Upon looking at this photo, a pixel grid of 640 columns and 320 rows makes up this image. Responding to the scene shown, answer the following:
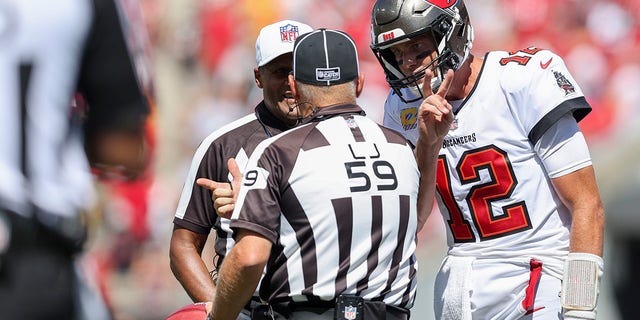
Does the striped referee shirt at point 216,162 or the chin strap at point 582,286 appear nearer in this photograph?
the chin strap at point 582,286

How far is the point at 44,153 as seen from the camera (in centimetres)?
279

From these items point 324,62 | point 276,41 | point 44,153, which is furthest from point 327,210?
point 276,41

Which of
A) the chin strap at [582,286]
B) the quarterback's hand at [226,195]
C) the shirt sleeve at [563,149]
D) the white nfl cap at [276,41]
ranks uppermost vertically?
the white nfl cap at [276,41]

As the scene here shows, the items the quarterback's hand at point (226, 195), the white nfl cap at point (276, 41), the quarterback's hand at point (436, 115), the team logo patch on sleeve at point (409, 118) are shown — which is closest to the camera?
the quarterback's hand at point (226, 195)

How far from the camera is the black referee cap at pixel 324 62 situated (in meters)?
3.44

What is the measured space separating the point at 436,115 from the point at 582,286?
83 centimetres

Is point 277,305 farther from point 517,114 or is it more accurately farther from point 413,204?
point 517,114

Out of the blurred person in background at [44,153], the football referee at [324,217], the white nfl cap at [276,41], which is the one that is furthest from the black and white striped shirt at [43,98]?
the white nfl cap at [276,41]

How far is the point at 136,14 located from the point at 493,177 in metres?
1.56

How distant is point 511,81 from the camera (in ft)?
12.4

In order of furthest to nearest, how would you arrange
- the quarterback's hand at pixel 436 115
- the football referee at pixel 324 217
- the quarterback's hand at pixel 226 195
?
the quarterback's hand at pixel 436 115
the quarterback's hand at pixel 226 195
the football referee at pixel 324 217

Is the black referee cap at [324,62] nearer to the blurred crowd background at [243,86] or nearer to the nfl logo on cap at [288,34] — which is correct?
the nfl logo on cap at [288,34]

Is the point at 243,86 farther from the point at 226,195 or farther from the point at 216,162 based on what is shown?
the point at 226,195

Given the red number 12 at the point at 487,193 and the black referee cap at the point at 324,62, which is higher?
the black referee cap at the point at 324,62
